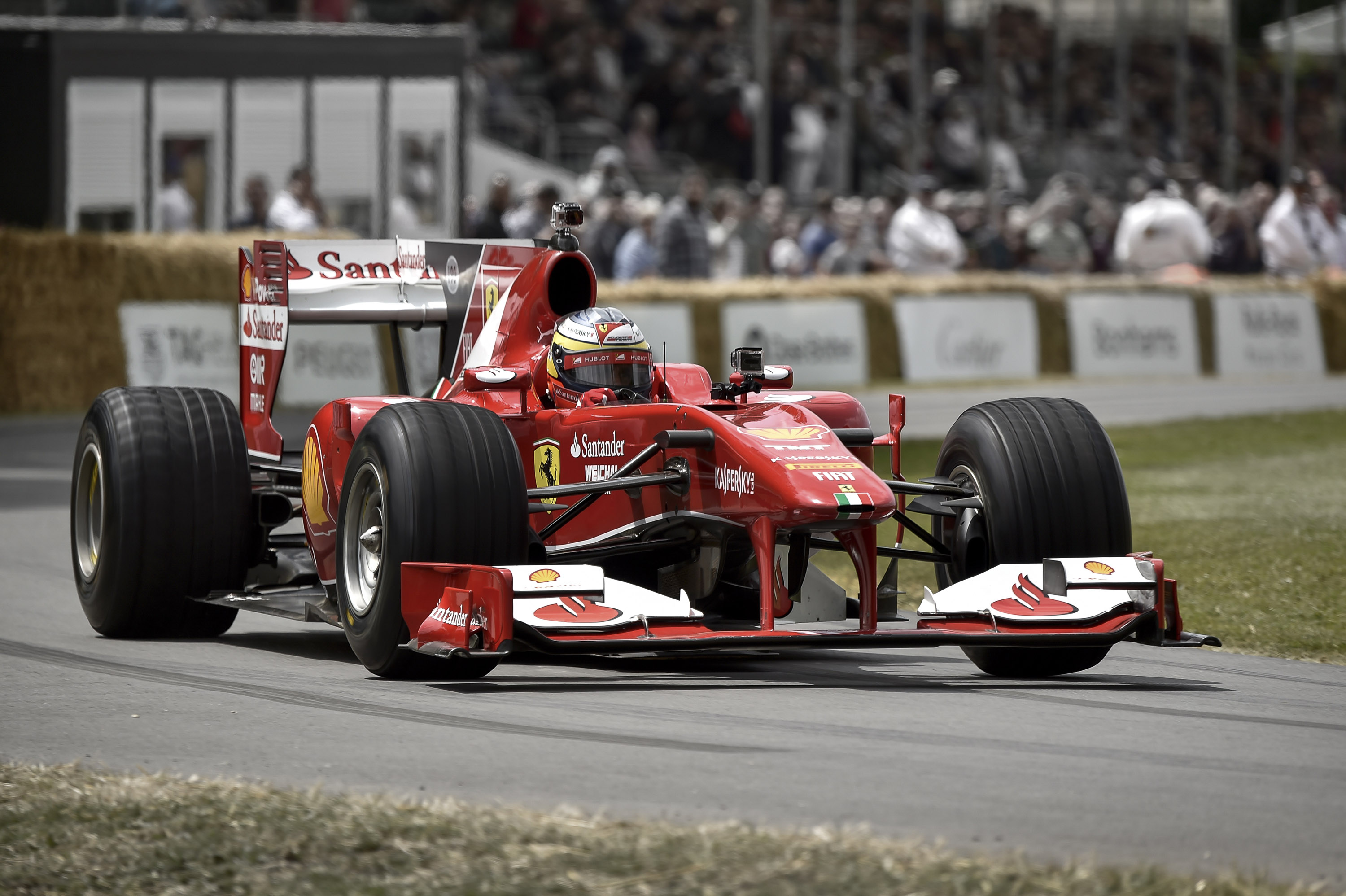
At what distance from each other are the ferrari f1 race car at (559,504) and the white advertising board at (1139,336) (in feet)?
59.0

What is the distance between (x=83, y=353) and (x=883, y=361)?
31.6 feet

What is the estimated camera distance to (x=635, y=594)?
289 inches

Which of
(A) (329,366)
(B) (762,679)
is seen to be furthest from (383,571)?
(A) (329,366)

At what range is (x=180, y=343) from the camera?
20.5 metres

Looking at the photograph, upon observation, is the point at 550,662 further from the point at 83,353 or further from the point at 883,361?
the point at 883,361

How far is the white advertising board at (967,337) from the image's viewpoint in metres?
25.4

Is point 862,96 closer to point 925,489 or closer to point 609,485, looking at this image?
point 925,489

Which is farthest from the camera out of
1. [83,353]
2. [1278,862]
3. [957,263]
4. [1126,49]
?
[1126,49]

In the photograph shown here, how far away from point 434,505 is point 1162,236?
70.6ft

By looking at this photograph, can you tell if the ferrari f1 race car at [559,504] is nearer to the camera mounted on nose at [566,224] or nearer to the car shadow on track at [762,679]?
the camera mounted on nose at [566,224]

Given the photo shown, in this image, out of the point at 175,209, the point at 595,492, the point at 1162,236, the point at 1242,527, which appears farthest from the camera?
the point at 1162,236

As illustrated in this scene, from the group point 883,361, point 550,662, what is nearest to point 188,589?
point 550,662

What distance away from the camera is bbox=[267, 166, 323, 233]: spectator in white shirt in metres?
22.3

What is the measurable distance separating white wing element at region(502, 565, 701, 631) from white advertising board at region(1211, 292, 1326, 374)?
70.6 feet
